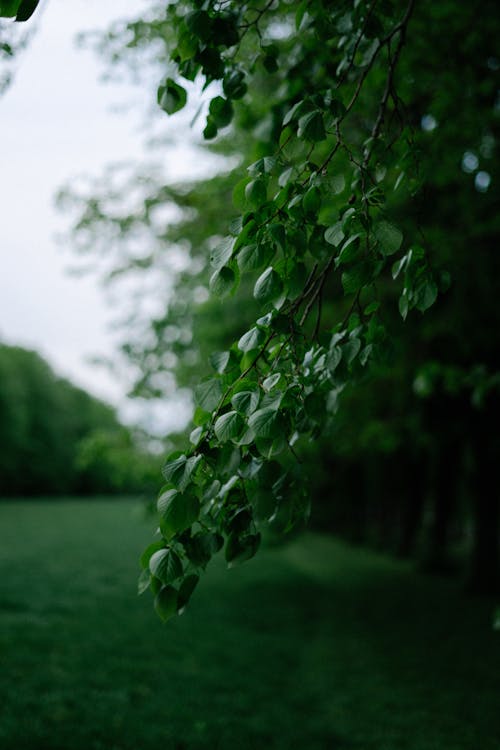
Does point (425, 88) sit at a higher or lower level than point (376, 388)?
higher

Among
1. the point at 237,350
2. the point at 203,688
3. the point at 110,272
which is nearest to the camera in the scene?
the point at 237,350

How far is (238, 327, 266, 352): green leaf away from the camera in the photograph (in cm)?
213

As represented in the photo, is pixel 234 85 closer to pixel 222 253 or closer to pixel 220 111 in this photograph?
pixel 220 111

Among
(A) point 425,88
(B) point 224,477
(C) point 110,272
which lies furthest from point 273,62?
(C) point 110,272

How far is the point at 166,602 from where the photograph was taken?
2.08m

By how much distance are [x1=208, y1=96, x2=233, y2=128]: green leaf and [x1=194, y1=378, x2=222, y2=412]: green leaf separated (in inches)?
49.6

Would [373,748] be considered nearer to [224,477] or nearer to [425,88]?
[224,477]

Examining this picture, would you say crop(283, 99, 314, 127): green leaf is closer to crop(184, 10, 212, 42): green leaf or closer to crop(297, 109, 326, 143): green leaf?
crop(297, 109, 326, 143): green leaf

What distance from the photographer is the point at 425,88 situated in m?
6.72

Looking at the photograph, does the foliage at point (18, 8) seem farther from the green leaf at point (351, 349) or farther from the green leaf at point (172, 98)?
the green leaf at point (351, 349)

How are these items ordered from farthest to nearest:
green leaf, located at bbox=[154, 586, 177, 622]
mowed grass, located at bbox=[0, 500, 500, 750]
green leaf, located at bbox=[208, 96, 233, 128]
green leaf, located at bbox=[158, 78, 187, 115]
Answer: mowed grass, located at bbox=[0, 500, 500, 750] < green leaf, located at bbox=[208, 96, 233, 128] < green leaf, located at bbox=[158, 78, 187, 115] < green leaf, located at bbox=[154, 586, 177, 622]

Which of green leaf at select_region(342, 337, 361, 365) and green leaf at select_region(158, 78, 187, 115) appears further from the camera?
green leaf at select_region(158, 78, 187, 115)

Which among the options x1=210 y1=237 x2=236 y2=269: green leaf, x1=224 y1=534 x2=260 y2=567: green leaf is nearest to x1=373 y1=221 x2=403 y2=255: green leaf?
x1=210 y1=237 x2=236 y2=269: green leaf

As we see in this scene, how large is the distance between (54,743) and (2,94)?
4925 mm
